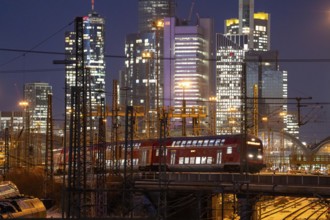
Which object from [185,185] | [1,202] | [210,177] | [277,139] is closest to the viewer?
[1,202]

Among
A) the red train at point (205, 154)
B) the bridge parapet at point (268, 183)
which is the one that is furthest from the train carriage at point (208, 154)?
the bridge parapet at point (268, 183)

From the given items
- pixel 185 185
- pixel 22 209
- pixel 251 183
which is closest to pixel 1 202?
pixel 22 209

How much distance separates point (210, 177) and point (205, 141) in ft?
23.6

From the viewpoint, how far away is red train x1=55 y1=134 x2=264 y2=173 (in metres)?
56.4

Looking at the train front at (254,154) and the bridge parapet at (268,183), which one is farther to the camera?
the train front at (254,154)

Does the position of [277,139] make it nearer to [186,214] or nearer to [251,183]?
[186,214]

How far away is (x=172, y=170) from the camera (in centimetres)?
6212

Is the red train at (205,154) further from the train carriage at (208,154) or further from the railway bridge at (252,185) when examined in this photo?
the railway bridge at (252,185)

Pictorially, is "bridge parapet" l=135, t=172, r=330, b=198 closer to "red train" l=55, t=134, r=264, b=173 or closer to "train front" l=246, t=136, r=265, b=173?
"red train" l=55, t=134, r=264, b=173

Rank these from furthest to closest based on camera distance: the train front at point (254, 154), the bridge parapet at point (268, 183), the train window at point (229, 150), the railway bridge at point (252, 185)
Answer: the train front at point (254, 154) < the train window at point (229, 150) < the bridge parapet at point (268, 183) < the railway bridge at point (252, 185)

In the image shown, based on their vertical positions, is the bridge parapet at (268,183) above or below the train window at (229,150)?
below

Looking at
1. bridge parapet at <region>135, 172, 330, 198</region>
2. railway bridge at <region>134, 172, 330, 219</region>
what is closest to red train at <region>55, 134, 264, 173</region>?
railway bridge at <region>134, 172, 330, 219</region>

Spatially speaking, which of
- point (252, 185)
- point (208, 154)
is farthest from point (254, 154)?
point (252, 185)

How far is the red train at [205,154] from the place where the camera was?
56.4 metres
